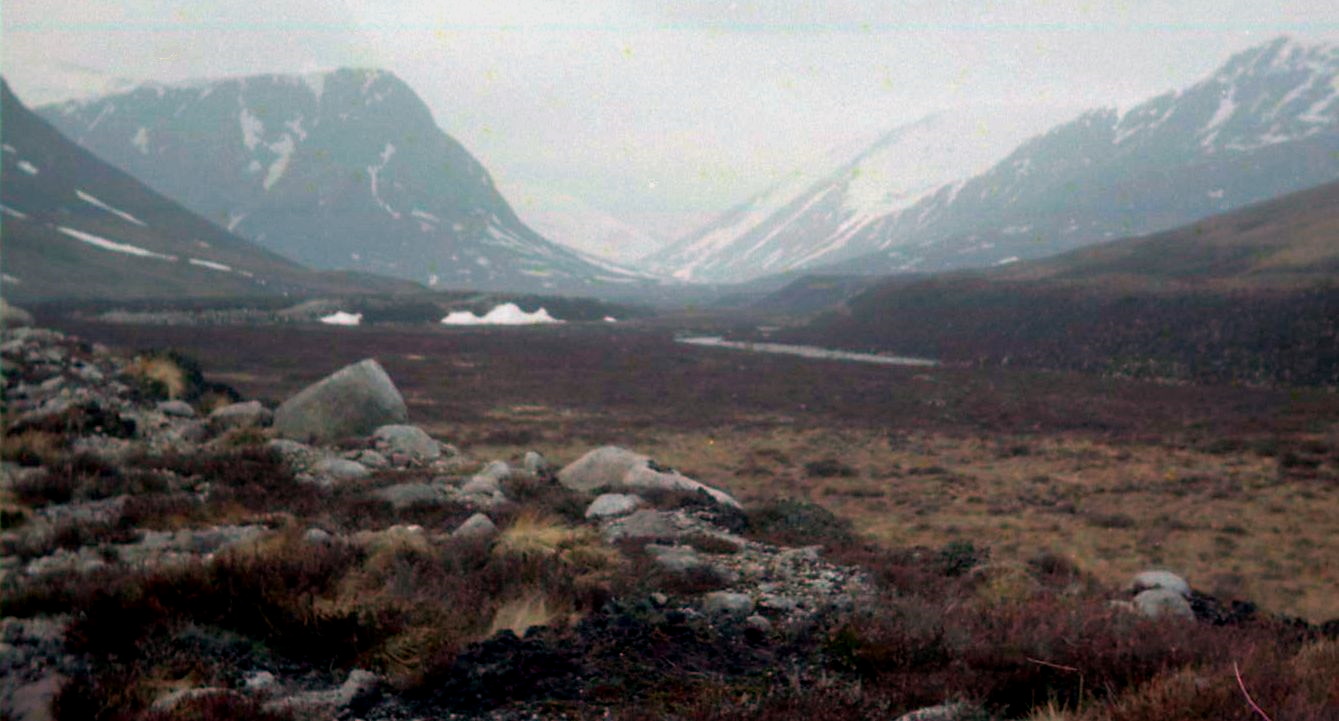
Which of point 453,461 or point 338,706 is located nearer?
point 338,706

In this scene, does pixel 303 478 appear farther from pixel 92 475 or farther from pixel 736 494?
pixel 736 494

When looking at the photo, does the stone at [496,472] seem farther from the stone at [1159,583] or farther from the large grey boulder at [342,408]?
the stone at [1159,583]

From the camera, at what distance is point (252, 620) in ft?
19.8

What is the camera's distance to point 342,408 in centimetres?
1898

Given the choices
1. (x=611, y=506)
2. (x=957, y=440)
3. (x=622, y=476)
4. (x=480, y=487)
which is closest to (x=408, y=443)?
(x=480, y=487)

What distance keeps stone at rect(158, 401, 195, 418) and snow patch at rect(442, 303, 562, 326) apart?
82706 mm

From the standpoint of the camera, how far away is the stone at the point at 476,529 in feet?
29.6

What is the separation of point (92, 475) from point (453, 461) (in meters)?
6.26

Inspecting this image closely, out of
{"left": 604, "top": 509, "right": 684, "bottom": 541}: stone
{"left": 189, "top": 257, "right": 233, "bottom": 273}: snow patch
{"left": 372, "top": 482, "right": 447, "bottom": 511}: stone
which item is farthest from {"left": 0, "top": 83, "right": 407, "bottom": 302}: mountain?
{"left": 604, "top": 509, "right": 684, "bottom": 541}: stone

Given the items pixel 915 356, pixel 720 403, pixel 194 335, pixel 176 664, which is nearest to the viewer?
pixel 176 664

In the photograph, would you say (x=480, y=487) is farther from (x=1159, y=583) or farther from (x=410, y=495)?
(x=1159, y=583)

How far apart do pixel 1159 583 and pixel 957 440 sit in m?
18.9

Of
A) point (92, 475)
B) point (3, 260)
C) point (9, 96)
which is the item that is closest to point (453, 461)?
point (92, 475)

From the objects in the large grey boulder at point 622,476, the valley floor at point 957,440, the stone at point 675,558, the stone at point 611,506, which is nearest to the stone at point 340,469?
the large grey boulder at point 622,476
